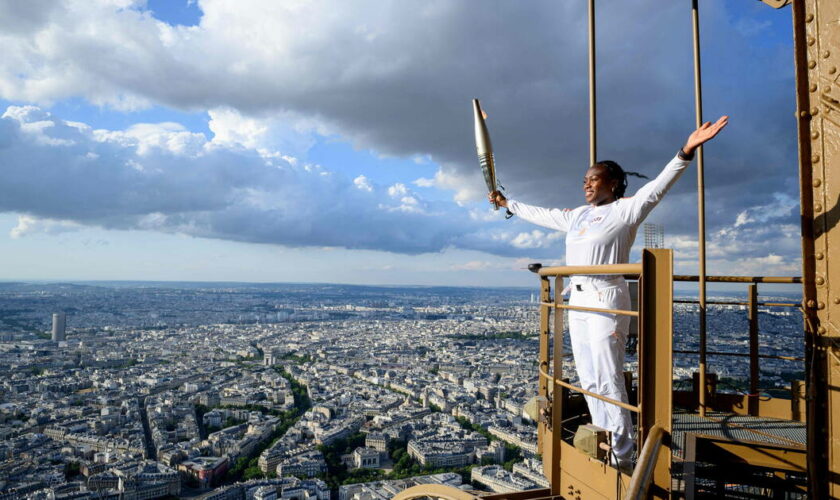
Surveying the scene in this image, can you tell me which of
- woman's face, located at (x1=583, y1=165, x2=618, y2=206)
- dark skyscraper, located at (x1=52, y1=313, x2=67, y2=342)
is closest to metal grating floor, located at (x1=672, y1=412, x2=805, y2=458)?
woman's face, located at (x1=583, y1=165, x2=618, y2=206)

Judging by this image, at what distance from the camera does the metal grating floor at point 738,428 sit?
3025mm

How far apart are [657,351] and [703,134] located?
3.61 ft

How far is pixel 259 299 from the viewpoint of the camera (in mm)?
137125

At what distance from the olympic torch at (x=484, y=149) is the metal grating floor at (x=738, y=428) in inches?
85.5

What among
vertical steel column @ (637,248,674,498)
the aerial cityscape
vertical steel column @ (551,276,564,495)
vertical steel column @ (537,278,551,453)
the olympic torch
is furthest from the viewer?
the aerial cityscape

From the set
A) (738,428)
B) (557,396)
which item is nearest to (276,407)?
(557,396)

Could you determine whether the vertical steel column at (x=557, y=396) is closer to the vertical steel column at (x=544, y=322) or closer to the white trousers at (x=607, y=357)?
the white trousers at (x=607, y=357)

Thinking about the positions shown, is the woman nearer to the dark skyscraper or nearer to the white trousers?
the white trousers

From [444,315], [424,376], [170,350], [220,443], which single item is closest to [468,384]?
[424,376]

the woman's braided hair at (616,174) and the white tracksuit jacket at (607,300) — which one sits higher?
the woman's braided hair at (616,174)

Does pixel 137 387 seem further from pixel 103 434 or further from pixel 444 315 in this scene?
pixel 444 315

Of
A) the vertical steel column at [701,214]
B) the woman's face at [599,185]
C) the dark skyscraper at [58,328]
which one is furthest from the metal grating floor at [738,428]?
the dark skyscraper at [58,328]

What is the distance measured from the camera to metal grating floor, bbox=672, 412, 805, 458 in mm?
3025

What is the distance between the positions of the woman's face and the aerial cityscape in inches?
53.3
